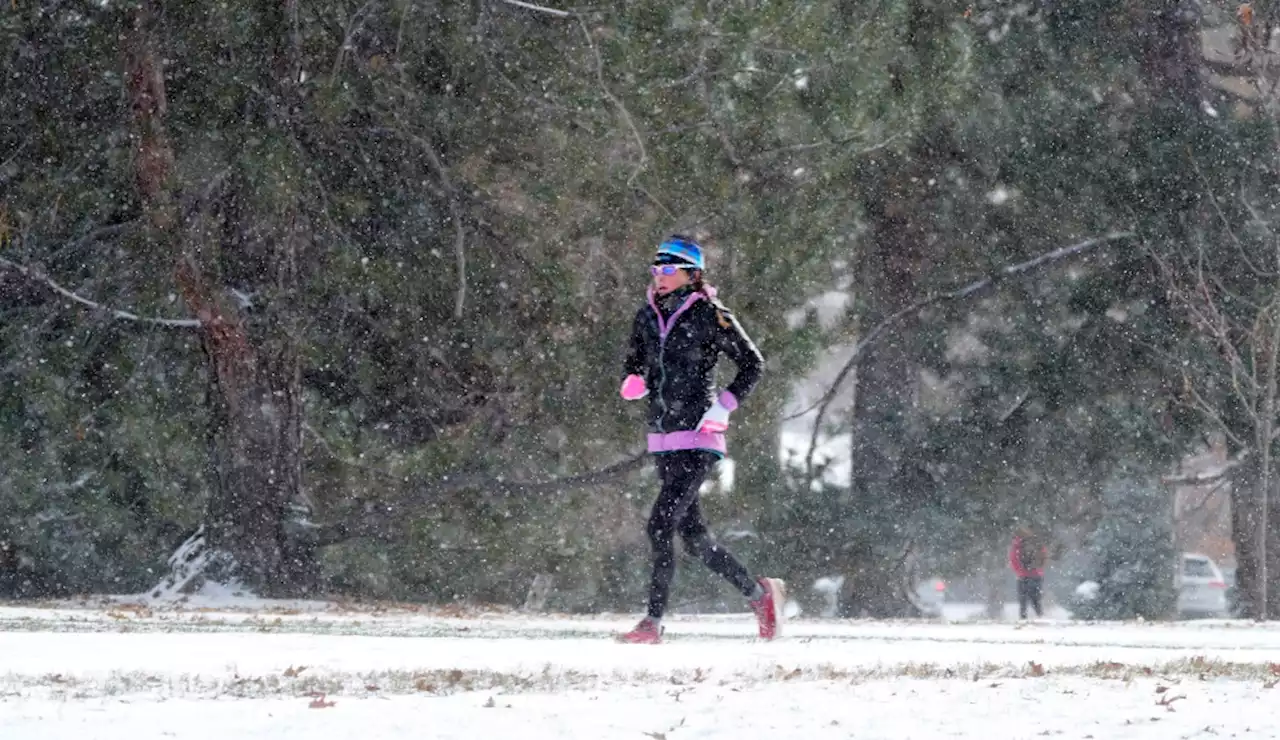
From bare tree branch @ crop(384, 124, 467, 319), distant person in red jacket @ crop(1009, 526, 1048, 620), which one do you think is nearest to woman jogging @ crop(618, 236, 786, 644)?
bare tree branch @ crop(384, 124, 467, 319)

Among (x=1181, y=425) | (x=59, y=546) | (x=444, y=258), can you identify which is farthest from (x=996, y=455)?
(x=59, y=546)

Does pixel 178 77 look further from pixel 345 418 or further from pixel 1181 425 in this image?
pixel 1181 425

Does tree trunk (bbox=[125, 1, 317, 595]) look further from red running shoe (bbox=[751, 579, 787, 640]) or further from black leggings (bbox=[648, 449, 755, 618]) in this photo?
red running shoe (bbox=[751, 579, 787, 640])

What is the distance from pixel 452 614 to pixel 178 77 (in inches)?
196

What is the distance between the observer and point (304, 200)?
15547 mm

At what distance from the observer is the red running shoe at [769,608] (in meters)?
9.05

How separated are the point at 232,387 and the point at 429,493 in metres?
3.01

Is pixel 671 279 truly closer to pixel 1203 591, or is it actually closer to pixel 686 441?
pixel 686 441

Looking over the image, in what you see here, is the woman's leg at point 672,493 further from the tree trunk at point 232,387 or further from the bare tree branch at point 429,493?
the bare tree branch at point 429,493

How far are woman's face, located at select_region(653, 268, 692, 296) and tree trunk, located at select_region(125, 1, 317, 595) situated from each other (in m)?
7.64

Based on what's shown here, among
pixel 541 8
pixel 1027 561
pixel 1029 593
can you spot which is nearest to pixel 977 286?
pixel 1027 561

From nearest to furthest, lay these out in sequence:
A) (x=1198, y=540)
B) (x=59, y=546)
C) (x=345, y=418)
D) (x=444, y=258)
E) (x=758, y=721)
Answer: (x=758, y=721), (x=444, y=258), (x=345, y=418), (x=59, y=546), (x=1198, y=540)

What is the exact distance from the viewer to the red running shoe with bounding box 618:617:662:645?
8.70m

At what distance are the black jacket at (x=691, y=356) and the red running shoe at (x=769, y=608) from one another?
A: 2.95 ft
